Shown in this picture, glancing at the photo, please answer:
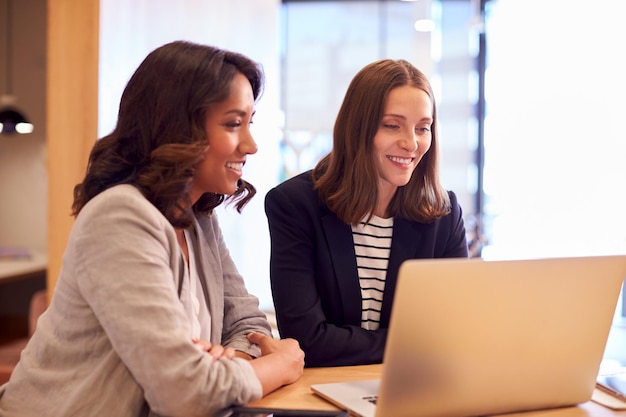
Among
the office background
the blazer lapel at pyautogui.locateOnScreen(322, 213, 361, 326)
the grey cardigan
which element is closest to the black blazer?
the blazer lapel at pyautogui.locateOnScreen(322, 213, 361, 326)

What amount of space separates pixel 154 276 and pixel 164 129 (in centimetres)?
31

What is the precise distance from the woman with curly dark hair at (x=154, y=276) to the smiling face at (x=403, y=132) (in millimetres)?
506

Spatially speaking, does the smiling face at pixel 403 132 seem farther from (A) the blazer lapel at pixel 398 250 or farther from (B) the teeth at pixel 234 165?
(B) the teeth at pixel 234 165

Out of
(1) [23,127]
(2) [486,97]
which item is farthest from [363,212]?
(1) [23,127]

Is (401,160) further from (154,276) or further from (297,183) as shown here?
(154,276)

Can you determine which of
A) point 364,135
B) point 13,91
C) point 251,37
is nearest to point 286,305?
point 364,135

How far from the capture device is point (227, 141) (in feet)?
4.82

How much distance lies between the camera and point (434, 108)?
204 centimetres

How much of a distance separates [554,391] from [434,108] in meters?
0.94

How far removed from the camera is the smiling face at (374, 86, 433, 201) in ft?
6.35

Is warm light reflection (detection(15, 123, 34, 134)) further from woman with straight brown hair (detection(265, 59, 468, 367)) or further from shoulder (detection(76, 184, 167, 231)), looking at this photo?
shoulder (detection(76, 184, 167, 231))

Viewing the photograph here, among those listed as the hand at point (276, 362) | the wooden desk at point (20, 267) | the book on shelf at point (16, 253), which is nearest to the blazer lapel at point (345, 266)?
the hand at point (276, 362)

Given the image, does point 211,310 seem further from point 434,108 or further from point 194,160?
point 434,108

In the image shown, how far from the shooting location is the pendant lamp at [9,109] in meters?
5.50
